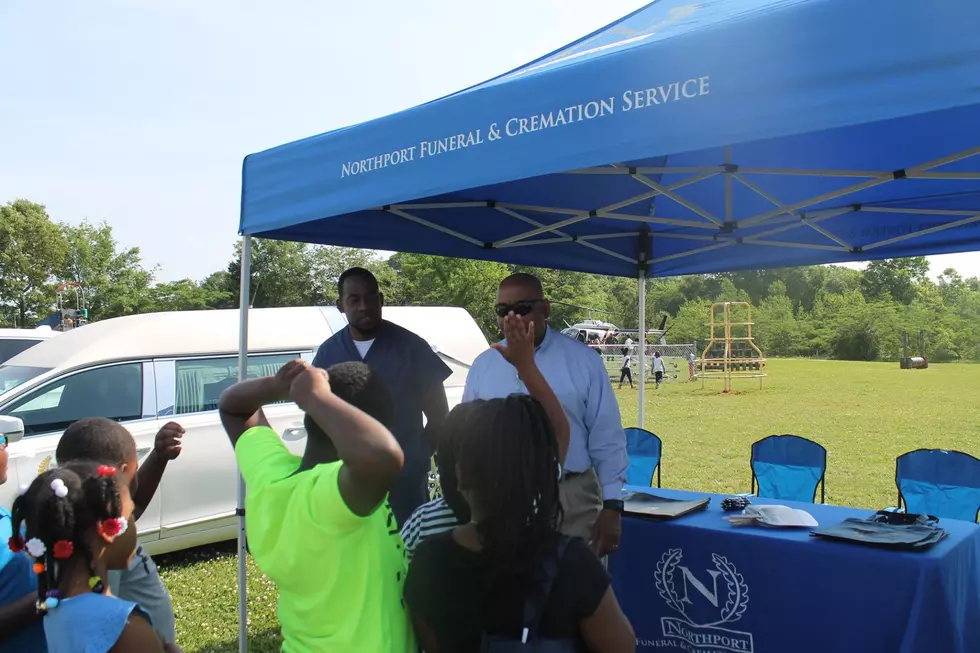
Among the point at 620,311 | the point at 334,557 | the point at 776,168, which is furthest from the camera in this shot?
the point at 620,311

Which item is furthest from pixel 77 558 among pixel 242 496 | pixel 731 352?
pixel 731 352

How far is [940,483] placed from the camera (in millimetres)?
4141

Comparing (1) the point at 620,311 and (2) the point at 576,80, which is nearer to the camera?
(2) the point at 576,80

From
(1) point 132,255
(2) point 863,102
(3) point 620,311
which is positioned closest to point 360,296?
(2) point 863,102

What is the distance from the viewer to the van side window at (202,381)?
5.96 metres

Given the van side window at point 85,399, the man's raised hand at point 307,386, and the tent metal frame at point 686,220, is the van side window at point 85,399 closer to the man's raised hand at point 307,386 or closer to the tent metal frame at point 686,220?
the tent metal frame at point 686,220

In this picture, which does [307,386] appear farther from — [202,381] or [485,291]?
[485,291]

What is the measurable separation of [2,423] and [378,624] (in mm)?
4094

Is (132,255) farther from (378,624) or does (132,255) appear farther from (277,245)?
(378,624)

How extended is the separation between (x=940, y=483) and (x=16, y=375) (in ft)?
21.4

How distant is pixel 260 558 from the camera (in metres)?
1.49

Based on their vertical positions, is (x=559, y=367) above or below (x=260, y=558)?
above

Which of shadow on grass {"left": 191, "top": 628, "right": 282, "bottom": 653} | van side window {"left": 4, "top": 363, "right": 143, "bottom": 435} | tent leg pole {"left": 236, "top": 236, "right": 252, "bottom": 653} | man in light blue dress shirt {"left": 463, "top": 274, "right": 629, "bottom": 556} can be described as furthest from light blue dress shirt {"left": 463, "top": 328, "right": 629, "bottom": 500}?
van side window {"left": 4, "top": 363, "right": 143, "bottom": 435}

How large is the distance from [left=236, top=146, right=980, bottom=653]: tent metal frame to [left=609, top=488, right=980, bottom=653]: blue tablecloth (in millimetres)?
1565
